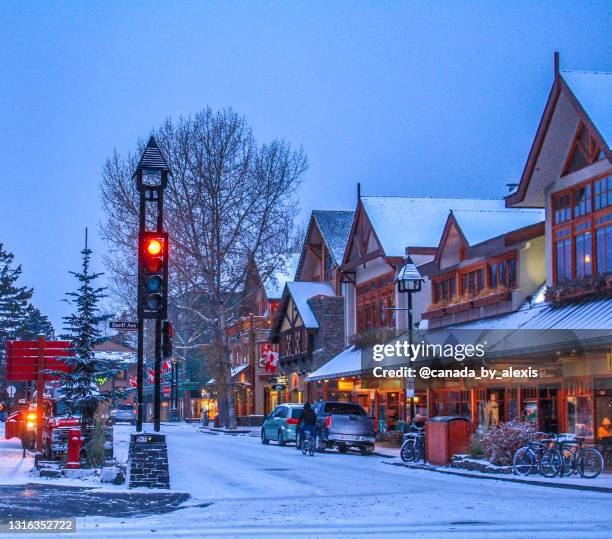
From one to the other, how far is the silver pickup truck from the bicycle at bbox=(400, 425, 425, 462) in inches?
227

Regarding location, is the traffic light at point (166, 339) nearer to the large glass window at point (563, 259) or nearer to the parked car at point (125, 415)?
the large glass window at point (563, 259)

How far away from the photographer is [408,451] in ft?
92.0

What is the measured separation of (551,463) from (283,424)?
18.9 m

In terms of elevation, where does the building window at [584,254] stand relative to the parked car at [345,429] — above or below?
above

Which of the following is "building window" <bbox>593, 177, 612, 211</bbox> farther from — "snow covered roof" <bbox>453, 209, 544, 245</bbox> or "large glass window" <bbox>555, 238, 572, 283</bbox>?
"snow covered roof" <bbox>453, 209, 544, 245</bbox>

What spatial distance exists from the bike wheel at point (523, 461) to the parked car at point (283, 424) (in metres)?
16.7

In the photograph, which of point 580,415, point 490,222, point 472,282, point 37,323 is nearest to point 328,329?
point 472,282

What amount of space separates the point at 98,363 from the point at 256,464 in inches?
211

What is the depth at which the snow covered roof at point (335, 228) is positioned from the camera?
55656mm

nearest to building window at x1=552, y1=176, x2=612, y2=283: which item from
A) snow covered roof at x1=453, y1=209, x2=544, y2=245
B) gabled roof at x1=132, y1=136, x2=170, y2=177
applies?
snow covered roof at x1=453, y1=209, x2=544, y2=245

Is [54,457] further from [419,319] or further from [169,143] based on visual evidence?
[169,143]

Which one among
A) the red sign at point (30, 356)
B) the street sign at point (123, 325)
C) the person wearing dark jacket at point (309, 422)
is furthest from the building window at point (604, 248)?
the red sign at point (30, 356)

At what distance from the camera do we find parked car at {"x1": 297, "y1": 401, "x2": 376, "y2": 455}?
33969 mm

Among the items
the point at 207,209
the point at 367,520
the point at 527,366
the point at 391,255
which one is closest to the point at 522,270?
the point at 527,366
